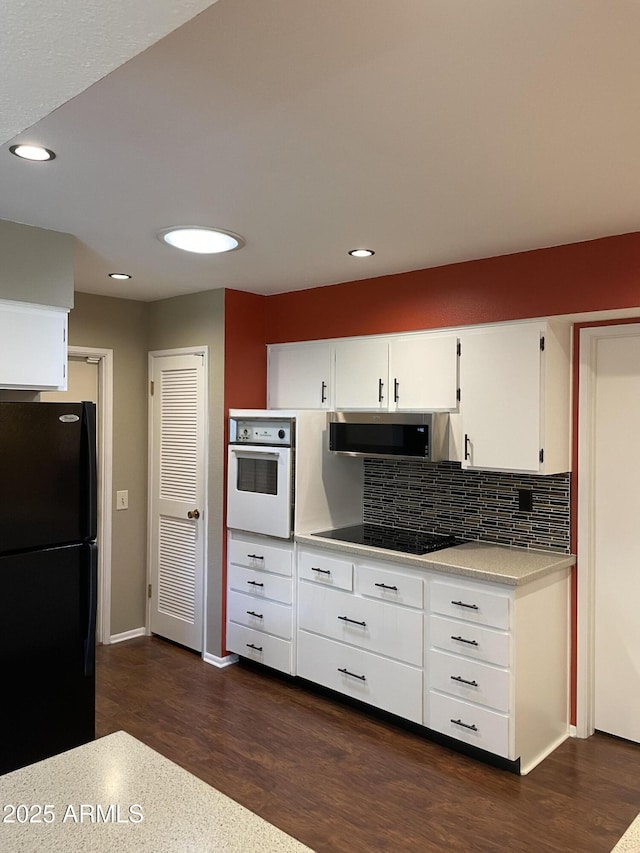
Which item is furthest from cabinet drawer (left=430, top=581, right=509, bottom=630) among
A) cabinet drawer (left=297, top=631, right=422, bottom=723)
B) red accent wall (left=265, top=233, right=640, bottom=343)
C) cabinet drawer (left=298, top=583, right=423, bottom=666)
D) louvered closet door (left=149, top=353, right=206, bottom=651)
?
louvered closet door (left=149, top=353, right=206, bottom=651)

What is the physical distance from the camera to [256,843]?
112 centimetres

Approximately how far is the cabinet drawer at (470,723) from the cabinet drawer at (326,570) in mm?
735

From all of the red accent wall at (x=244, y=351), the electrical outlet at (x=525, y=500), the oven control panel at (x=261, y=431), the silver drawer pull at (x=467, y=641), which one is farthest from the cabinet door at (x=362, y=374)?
the silver drawer pull at (x=467, y=641)

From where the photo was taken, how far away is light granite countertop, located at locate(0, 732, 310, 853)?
1121 mm

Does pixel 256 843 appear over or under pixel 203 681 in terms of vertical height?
over

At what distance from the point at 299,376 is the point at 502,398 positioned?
147 cm

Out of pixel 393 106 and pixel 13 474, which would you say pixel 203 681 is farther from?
pixel 393 106

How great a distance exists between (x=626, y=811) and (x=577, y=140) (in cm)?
255

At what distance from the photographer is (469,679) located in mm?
2973

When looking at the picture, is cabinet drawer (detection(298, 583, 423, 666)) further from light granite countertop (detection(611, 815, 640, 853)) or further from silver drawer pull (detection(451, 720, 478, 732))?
light granite countertop (detection(611, 815, 640, 853))

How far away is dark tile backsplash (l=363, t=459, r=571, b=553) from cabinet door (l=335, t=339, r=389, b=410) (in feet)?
1.40

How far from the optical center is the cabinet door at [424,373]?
3404 mm

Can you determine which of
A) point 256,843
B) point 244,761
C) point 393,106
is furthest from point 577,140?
point 244,761

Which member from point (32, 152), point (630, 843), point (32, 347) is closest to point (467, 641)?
point (630, 843)
